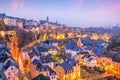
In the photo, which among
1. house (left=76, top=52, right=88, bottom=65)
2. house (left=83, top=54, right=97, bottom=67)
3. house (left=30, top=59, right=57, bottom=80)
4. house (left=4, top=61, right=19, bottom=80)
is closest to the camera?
house (left=4, top=61, right=19, bottom=80)

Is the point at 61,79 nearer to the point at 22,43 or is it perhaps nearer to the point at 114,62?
the point at 114,62

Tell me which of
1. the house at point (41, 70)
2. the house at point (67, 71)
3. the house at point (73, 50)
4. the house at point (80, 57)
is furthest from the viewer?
the house at point (73, 50)

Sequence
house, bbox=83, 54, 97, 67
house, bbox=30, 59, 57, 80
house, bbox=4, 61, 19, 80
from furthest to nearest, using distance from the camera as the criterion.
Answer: house, bbox=83, 54, 97, 67, house, bbox=30, 59, 57, 80, house, bbox=4, 61, 19, 80

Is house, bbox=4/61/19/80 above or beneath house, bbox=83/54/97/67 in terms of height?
above

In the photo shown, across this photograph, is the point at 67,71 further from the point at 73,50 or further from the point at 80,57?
the point at 73,50

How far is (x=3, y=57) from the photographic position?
27125mm

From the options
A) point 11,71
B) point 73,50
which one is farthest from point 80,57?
point 11,71

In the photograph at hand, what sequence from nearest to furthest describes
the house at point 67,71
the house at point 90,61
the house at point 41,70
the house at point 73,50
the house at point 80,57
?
the house at point 41,70, the house at point 67,71, the house at point 90,61, the house at point 80,57, the house at point 73,50

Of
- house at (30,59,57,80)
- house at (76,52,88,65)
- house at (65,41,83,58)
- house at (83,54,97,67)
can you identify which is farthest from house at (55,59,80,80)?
house at (65,41,83,58)

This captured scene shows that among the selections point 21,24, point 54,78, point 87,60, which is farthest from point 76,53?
point 21,24

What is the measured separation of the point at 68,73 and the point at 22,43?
75.2 ft

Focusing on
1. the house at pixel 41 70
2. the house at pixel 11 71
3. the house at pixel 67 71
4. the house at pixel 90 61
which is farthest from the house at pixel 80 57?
the house at pixel 11 71

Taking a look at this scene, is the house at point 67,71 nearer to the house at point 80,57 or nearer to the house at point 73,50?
the house at point 80,57

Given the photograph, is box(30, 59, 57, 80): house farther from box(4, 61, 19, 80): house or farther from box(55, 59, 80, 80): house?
box(4, 61, 19, 80): house
